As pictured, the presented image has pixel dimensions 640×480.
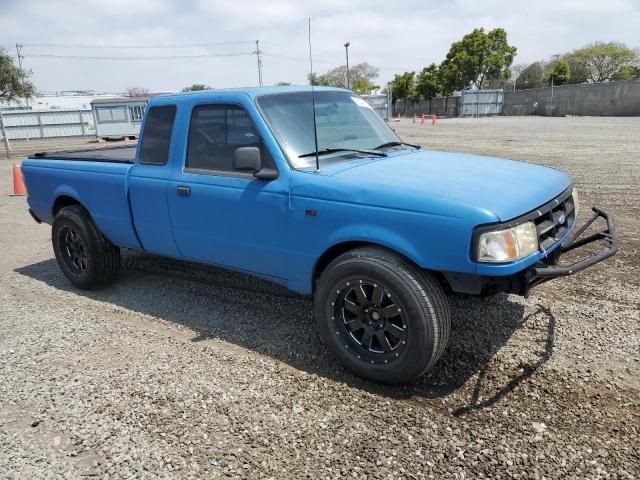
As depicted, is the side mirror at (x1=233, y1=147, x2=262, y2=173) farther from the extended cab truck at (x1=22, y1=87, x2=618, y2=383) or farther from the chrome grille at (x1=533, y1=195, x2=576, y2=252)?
the chrome grille at (x1=533, y1=195, x2=576, y2=252)

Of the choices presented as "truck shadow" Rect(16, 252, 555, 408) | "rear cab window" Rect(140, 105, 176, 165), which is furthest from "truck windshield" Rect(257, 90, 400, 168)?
"truck shadow" Rect(16, 252, 555, 408)

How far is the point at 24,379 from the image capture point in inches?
139

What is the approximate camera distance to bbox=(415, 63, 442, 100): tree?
206 feet

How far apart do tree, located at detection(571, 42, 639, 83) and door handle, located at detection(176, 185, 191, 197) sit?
8165cm

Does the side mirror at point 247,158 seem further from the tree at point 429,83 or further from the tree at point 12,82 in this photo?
the tree at point 429,83

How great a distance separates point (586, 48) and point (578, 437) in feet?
291

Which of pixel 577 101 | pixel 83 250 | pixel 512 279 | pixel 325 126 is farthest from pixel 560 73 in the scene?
pixel 512 279

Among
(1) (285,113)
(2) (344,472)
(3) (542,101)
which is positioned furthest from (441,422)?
(3) (542,101)

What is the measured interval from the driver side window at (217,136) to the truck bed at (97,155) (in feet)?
3.52

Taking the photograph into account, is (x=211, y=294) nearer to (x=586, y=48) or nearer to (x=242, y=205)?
(x=242, y=205)

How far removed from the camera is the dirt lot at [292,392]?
2.61m

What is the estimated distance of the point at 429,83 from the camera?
6275 centimetres

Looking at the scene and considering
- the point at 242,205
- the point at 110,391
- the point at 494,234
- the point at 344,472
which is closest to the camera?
the point at 344,472

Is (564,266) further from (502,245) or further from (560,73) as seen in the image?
(560,73)
